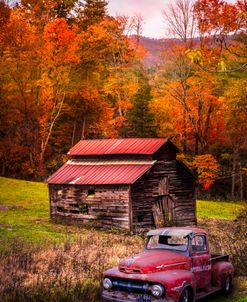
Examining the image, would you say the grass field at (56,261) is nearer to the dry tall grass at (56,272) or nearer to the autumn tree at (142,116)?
the dry tall grass at (56,272)

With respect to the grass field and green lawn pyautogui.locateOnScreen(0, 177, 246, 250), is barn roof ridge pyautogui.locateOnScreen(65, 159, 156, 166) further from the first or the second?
the grass field

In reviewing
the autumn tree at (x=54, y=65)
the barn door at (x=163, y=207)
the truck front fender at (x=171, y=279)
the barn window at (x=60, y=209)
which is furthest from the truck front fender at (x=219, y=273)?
the autumn tree at (x=54, y=65)

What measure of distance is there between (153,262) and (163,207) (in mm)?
18388

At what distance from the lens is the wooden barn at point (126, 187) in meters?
28.0

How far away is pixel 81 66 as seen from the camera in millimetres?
53469

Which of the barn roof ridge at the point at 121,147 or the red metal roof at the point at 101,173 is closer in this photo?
the red metal roof at the point at 101,173

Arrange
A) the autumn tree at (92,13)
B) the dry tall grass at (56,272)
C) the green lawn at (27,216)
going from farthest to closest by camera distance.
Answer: the autumn tree at (92,13)
the green lawn at (27,216)
the dry tall grass at (56,272)

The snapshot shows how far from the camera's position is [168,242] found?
42.3 ft

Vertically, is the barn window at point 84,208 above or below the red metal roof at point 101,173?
below

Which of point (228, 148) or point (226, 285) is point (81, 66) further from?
point (226, 285)

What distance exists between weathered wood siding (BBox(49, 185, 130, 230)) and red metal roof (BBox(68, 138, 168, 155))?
3160mm

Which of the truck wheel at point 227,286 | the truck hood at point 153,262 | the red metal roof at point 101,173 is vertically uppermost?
the red metal roof at point 101,173

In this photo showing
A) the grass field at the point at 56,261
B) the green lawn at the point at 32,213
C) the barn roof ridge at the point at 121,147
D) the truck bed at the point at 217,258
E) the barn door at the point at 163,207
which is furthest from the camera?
the barn roof ridge at the point at 121,147

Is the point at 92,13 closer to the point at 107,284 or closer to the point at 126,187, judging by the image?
the point at 126,187
